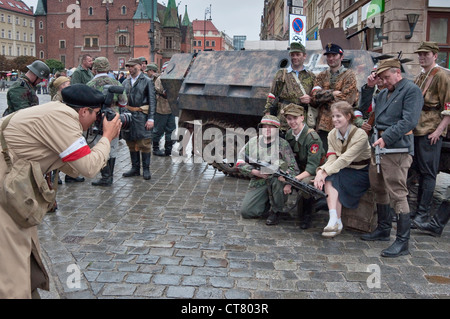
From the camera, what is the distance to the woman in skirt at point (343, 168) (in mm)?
4832

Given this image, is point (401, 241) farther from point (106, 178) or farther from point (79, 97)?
point (106, 178)

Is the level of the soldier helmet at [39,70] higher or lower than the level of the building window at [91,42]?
lower

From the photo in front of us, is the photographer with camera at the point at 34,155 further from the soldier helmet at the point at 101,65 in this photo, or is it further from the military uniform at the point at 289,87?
the soldier helmet at the point at 101,65

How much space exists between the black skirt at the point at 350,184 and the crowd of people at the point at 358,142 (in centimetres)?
1

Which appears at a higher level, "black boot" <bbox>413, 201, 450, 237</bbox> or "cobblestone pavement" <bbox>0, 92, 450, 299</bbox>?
"black boot" <bbox>413, 201, 450, 237</bbox>

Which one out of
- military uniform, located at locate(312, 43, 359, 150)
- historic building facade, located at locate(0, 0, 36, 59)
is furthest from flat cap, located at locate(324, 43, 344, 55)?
historic building facade, located at locate(0, 0, 36, 59)

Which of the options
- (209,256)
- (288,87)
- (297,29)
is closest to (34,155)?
(209,256)

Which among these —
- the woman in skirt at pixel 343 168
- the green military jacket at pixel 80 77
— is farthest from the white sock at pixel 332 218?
the green military jacket at pixel 80 77

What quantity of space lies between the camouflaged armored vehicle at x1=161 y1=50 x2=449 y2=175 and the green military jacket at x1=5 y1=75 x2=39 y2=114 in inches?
118

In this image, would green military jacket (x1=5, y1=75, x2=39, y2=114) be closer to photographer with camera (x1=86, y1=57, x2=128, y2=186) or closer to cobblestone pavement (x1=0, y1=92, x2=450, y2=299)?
photographer with camera (x1=86, y1=57, x2=128, y2=186)

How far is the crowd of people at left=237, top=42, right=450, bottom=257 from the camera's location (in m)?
4.48
